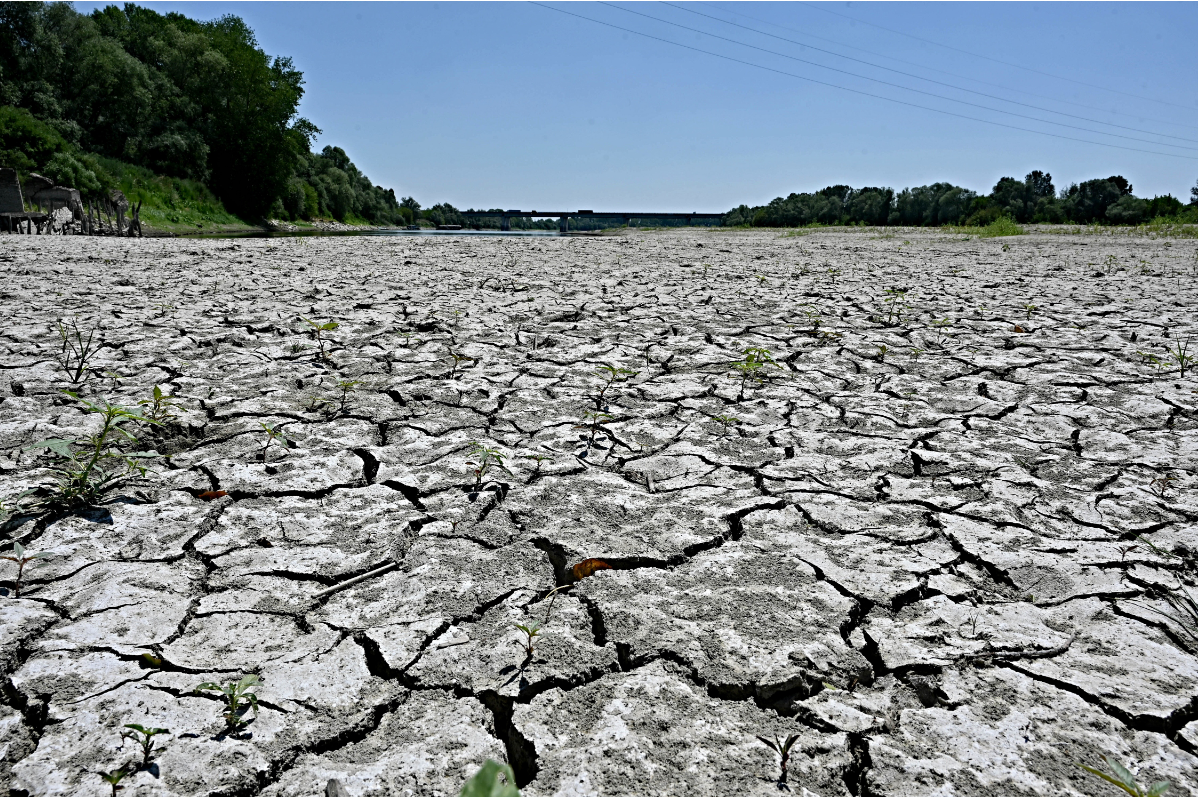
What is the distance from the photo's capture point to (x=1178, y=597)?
148 centimetres

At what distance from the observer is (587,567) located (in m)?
1.63

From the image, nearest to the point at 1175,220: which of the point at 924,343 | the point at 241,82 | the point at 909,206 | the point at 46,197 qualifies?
the point at 909,206

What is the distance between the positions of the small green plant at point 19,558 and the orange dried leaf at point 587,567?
1.26 m

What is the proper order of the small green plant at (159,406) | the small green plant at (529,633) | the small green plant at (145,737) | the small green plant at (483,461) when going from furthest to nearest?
the small green plant at (159,406)
the small green plant at (483,461)
the small green plant at (529,633)
the small green plant at (145,737)

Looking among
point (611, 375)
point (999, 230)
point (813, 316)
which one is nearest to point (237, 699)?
point (611, 375)

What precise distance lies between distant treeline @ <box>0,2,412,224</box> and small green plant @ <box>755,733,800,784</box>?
91.1 feet

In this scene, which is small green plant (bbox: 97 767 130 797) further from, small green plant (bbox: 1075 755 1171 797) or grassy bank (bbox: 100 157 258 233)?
grassy bank (bbox: 100 157 258 233)

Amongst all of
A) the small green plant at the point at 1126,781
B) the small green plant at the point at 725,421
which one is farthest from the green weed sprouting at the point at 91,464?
the small green plant at the point at 1126,781

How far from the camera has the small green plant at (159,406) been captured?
2.30 metres

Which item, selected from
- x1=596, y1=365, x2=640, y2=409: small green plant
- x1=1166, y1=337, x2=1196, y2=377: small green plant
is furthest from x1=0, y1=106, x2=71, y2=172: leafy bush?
x1=1166, y1=337, x2=1196, y2=377: small green plant

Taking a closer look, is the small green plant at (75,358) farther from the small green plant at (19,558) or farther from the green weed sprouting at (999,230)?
the green weed sprouting at (999,230)

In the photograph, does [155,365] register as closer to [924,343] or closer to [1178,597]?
[1178,597]

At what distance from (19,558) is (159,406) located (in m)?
1.08

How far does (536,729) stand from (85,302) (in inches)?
201
